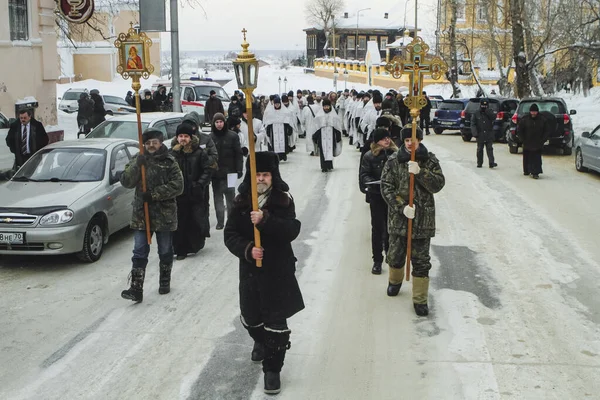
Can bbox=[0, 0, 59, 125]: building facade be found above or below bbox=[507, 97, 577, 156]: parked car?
above

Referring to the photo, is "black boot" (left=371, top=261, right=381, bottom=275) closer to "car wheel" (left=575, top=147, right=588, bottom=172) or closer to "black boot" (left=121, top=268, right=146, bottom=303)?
"black boot" (left=121, top=268, right=146, bottom=303)

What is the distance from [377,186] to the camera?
29.6 ft

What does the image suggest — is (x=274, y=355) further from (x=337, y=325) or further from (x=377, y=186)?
(x=377, y=186)

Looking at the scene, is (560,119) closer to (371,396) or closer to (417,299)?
(417,299)

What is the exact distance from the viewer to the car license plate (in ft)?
30.3

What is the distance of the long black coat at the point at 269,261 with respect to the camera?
5.57m

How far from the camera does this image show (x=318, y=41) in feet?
369

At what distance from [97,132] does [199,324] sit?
765 centimetres

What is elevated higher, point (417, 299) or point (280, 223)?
point (280, 223)

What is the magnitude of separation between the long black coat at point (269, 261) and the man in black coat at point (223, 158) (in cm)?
612

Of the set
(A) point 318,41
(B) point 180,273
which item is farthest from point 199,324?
(A) point 318,41

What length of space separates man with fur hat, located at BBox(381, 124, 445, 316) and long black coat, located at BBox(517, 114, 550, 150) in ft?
31.7

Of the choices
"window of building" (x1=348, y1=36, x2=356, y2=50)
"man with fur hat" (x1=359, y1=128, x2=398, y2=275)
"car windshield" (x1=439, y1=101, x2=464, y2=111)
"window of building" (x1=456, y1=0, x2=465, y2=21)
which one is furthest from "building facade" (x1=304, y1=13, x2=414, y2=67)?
"man with fur hat" (x1=359, y1=128, x2=398, y2=275)

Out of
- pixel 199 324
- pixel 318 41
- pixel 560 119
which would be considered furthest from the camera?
pixel 318 41
